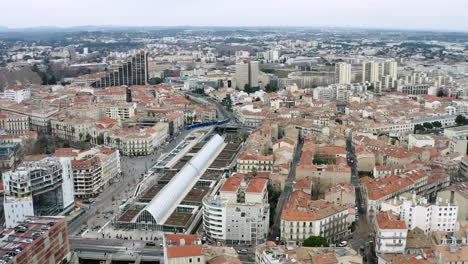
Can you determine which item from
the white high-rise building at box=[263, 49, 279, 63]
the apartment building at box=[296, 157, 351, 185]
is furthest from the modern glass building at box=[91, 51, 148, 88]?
the apartment building at box=[296, 157, 351, 185]

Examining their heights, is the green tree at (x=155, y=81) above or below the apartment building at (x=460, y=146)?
above

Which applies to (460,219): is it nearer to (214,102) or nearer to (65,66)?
(214,102)

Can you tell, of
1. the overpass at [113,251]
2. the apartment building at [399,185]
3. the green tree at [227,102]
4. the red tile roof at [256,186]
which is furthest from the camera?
the green tree at [227,102]

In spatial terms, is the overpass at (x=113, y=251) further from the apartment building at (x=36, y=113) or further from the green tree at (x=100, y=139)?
the apartment building at (x=36, y=113)

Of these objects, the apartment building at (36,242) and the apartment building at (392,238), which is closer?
the apartment building at (36,242)

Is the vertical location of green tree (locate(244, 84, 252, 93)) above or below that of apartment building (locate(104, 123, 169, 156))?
above

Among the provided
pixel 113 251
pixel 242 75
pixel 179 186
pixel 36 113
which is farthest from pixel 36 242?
pixel 242 75

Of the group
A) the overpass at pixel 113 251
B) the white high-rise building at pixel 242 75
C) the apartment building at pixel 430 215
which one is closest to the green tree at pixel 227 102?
the white high-rise building at pixel 242 75

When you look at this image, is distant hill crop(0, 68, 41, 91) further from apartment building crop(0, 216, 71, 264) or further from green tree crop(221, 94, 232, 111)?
apartment building crop(0, 216, 71, 264)

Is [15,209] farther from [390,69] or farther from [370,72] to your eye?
[390,69]
